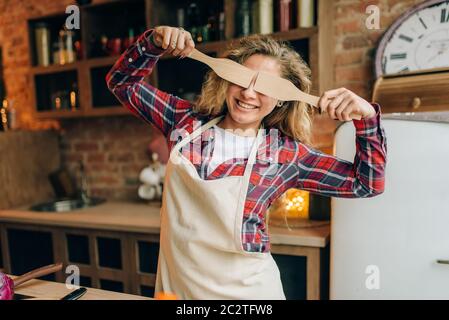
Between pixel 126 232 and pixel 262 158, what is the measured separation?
1.00 meters

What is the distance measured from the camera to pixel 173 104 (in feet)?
3.65

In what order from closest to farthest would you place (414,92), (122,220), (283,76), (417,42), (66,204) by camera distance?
(283,76) < (414,92) < (417,42) < (122,220) < (66,204)

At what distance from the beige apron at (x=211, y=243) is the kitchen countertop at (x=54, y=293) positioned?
17cm

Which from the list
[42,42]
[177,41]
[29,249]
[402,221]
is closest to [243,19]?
[177,41]

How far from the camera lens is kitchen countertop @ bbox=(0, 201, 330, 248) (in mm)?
1438

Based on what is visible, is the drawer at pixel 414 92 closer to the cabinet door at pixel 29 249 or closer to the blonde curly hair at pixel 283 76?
the blonde curly hair at pixel 283 76

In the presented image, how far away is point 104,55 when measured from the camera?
83.4 inches

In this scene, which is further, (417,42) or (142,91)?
(417,42)

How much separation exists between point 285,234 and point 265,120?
55cm

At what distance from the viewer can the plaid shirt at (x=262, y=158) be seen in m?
0.97

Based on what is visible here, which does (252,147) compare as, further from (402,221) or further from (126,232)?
(126,232)

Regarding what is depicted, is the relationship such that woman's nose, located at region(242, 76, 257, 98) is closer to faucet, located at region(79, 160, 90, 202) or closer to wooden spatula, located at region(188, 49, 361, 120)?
wooden spatula, located at region(188, 49, 361, 120)

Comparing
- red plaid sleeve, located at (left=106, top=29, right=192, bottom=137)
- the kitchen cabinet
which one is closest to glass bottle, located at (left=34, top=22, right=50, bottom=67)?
the kitchen cabinet

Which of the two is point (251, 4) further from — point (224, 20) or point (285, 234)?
point (285, 234)
